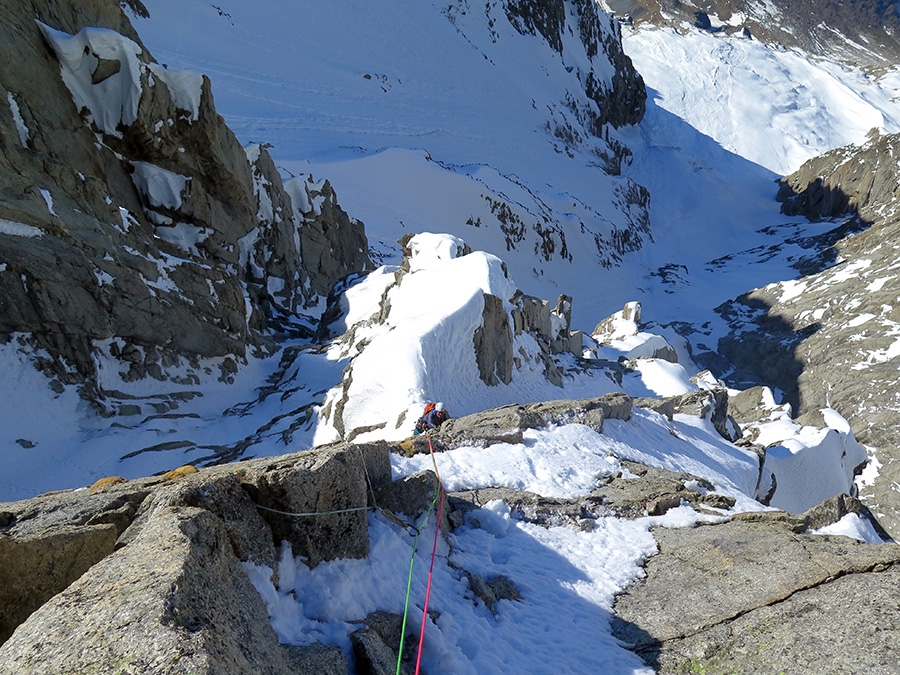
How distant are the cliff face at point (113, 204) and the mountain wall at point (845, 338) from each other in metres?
30.3

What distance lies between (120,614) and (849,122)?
12377 centimetres

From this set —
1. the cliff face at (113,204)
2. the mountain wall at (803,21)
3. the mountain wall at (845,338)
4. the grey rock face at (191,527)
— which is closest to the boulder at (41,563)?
the grey rock face at (191,527)

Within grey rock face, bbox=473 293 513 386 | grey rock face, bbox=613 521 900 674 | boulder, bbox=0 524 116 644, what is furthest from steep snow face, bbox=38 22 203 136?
grey rock face, bbox=613 521 900 674

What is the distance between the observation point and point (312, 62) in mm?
54906

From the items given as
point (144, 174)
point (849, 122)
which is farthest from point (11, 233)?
point (849, 122)

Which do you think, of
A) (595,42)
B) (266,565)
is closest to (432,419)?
(266,565)

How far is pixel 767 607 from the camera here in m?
5.15

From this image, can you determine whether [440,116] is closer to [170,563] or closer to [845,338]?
[845,338]

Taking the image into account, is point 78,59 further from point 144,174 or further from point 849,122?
point 849,122

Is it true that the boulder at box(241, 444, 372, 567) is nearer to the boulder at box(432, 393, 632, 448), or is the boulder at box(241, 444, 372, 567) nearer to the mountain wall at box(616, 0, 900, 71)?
the boulder at box(432, 393, 632, 448)

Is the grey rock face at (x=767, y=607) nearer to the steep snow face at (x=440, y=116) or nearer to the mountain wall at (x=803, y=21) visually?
the steep snow face at (x=440, y=116)

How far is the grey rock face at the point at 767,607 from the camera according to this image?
445 cm

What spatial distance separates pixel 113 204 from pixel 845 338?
41063mm

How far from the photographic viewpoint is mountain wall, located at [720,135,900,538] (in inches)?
1141
